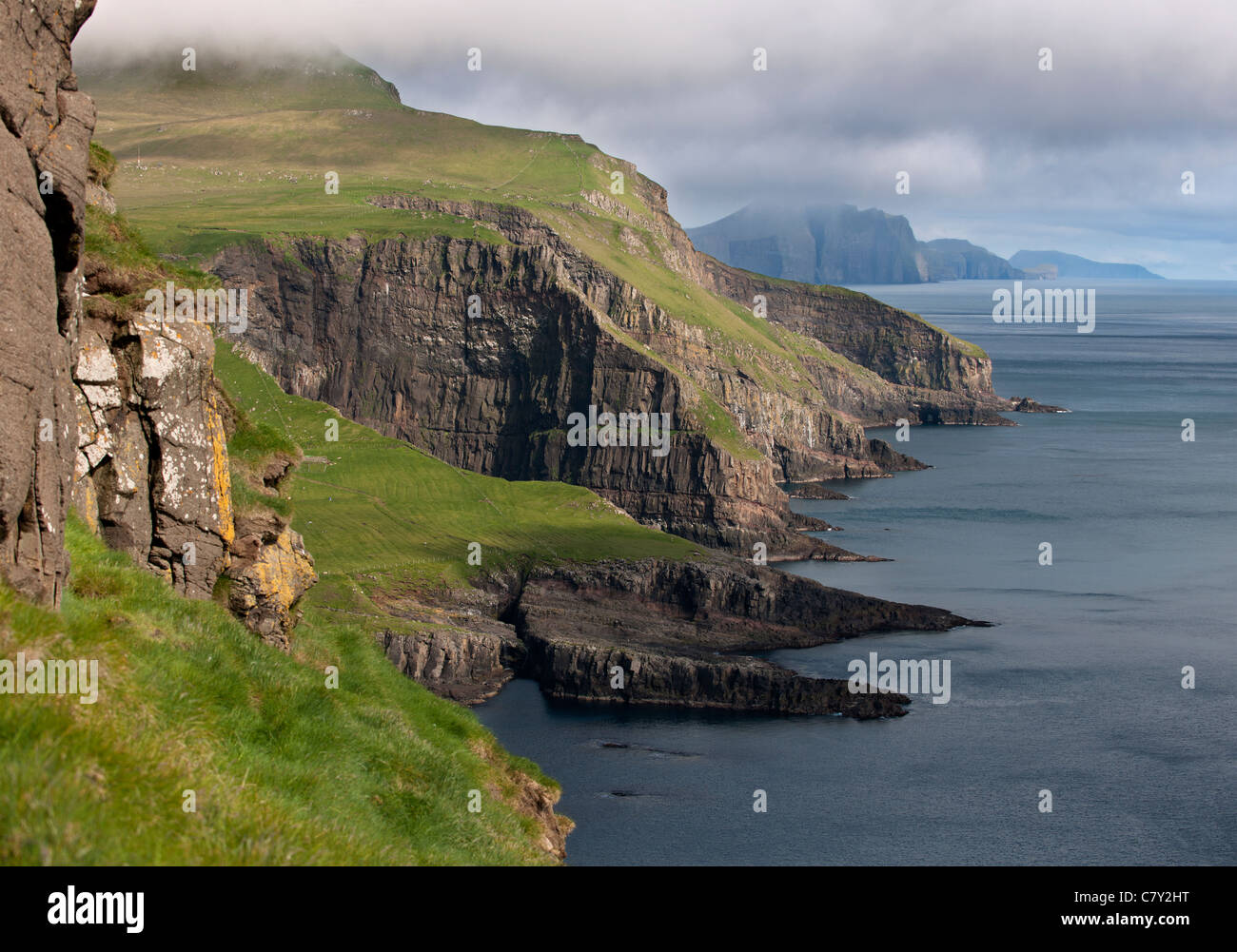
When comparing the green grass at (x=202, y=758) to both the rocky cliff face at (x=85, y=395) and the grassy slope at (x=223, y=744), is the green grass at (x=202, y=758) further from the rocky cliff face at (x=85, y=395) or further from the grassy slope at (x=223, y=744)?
the rocky cliff face at (x=85, y=395)

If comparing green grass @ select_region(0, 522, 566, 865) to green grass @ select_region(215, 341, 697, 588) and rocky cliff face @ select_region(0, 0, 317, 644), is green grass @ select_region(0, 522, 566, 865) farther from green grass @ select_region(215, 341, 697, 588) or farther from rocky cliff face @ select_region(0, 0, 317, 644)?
green grass @ select_region(215, 341, 697, 588)

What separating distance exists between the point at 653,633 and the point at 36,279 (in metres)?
126

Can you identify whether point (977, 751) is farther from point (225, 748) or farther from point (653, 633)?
point (225, 748)

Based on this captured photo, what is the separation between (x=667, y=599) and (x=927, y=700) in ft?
139

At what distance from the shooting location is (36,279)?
43.8 ft

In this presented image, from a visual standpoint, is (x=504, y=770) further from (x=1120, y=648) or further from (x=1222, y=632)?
(x=1222, y=632)

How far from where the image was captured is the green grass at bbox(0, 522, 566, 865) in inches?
351

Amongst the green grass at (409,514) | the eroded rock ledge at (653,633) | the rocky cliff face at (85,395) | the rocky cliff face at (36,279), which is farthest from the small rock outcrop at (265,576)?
the green grass at (409,514)

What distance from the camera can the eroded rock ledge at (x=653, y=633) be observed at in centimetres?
11731

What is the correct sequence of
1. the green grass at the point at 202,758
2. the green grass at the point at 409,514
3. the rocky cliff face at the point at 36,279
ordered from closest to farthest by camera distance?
1. the green grass at the point at 202,758
2. the rocky cliff face at the point at 36,279
3. the green grass at the point at 409,514

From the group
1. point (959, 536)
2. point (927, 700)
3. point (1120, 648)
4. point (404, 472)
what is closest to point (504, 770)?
point (927, 700)

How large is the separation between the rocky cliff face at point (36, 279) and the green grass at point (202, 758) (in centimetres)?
103

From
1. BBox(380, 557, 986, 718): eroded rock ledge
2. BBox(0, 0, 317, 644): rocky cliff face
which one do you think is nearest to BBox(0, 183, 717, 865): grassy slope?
BBox(0, 0, 317, 644): rocky cliff face

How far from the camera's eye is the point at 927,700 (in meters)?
114
